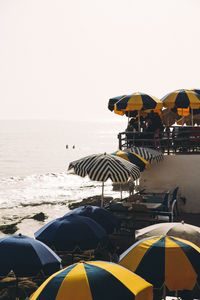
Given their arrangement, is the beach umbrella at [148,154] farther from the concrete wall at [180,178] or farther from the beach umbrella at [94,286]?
the beach umbrella at [94,286]

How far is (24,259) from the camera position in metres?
7.38

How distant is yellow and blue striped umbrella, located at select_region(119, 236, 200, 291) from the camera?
6.70 meters

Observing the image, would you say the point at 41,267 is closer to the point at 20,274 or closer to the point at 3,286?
the point at 20,274

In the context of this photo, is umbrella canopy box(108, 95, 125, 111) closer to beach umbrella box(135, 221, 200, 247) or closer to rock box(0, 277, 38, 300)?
rock box(0, 277, 38, 300)

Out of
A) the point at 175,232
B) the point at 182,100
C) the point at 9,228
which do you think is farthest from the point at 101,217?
the point at 9,228

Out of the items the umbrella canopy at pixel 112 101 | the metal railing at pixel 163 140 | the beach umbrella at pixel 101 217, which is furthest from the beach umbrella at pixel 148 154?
→ the beach umbrella at pixel 101 217

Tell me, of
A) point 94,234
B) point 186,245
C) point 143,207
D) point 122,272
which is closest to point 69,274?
point 122,272

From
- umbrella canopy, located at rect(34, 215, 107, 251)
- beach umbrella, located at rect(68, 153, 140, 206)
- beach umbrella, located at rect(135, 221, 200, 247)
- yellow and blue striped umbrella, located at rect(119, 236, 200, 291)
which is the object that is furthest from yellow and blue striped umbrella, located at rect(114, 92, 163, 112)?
yellow and blue striped umbrella, located at rect(119, 236, 200, 291)

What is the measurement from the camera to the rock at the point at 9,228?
19459mm

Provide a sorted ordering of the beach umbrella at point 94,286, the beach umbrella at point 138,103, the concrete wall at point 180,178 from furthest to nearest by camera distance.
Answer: the beach umbrella at point 138,103
the concrete wall at point 180,178
the beach umbrella at point 94,286

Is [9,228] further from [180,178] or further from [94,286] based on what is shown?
[94,286]

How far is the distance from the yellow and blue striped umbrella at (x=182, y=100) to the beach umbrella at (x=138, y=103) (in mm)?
→ 650

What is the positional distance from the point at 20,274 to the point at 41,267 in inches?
15.3

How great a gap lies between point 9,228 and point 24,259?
1340 cm
